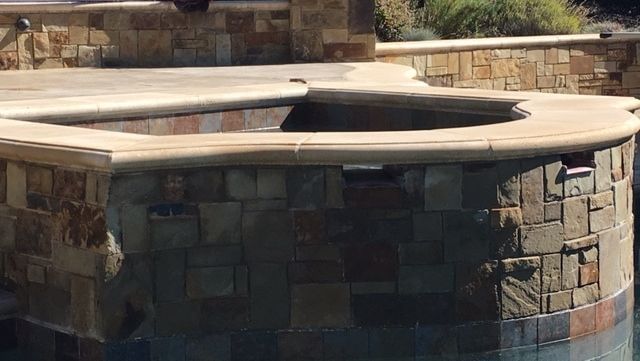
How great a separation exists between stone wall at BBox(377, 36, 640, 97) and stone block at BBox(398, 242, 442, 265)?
7.43m

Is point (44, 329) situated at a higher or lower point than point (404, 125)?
lower

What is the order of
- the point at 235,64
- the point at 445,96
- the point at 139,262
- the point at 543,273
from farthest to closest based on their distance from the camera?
1. the point at 235,64
2. the point at 445,96
3. the point at 543,273
4. the point at 139,262

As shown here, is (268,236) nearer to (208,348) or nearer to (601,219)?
(208,348)

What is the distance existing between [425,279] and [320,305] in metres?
0.61

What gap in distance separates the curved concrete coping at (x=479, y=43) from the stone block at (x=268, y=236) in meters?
7.58

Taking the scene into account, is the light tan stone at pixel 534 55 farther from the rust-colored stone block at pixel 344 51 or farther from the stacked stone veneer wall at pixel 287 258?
the stacked stone veneer wall at pixel 287 258

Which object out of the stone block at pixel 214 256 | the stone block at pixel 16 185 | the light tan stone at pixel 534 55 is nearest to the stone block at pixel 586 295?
the stone block at pixel 214 256

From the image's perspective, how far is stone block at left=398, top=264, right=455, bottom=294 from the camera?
23.5 feet

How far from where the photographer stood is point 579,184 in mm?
7441

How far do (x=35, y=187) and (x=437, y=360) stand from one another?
245cm

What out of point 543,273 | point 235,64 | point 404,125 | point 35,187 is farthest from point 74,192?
point 235,64

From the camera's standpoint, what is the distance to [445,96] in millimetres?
9781

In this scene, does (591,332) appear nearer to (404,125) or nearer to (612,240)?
(612,240)

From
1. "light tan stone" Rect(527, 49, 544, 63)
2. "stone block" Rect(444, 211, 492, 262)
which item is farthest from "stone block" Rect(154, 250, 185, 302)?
"light tan stone" Rect(527, 49, 544, 63)
